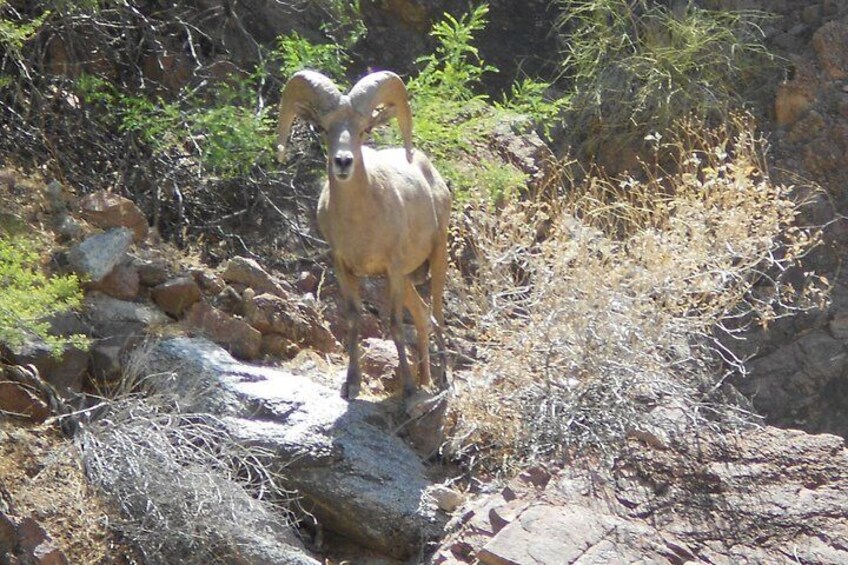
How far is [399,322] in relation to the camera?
9.29m

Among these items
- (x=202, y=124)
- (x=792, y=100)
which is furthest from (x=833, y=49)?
(x=202, y=124)

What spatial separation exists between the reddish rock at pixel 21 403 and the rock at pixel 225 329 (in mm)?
1258

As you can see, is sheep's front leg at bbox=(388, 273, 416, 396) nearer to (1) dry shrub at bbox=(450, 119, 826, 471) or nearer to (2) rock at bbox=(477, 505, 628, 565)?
(1) dry shrub at bbox=(450, 119, 826, 471)

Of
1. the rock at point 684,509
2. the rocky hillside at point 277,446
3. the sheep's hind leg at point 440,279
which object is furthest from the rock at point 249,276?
the rock at point 684,509

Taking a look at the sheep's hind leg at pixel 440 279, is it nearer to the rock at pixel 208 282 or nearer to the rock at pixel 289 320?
the rock at pixel 289 320

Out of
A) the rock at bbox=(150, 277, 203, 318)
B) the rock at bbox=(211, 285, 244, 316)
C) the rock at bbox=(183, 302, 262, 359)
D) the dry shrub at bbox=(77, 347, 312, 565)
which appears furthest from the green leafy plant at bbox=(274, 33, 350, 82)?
the dry shrub at bbox=(77, 347, 312, 565)

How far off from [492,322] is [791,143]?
5.12 m

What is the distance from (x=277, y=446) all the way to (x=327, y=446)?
277 mm

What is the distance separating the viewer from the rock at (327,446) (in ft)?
28.0

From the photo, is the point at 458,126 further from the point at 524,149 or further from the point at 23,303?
the point at 23,303

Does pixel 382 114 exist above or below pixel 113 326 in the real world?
above

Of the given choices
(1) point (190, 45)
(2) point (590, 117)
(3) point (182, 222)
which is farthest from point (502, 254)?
(2) point (590, 117)

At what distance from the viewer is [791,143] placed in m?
13.6

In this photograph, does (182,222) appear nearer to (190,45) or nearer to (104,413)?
(190,45)
